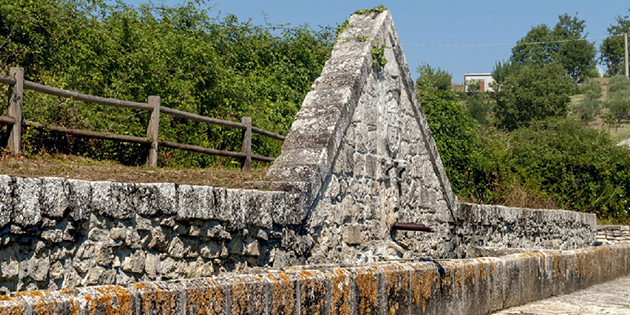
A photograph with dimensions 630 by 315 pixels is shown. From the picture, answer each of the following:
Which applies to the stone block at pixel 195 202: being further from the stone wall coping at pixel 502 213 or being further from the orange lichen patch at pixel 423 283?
the stone wall coping at pixel 502 213

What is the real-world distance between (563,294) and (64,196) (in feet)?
14.1

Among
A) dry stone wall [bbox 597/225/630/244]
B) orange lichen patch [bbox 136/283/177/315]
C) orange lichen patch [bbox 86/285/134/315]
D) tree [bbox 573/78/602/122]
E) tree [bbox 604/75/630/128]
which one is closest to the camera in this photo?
orange lichen patch [bbox 86/285/134/315]

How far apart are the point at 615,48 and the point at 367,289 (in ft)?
259

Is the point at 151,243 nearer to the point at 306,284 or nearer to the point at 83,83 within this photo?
the point at 306,284

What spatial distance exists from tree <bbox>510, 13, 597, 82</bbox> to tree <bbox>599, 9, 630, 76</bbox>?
3.79m

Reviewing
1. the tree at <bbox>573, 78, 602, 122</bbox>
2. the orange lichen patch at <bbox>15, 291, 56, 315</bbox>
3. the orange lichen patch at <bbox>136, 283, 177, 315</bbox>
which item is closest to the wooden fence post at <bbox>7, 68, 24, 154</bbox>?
the orange lichen patch at <bbox>136, 283, 177, 315</bbox>

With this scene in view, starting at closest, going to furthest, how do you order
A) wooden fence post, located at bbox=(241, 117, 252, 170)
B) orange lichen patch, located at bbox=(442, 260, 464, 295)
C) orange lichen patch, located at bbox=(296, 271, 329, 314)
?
1. orange lichen patch, located at bbox=(296, 271, 329, 314)
2. orange lichen patch, located at bbox=(442, 260, 464, 295)
3. wooden fence post, located at bbox=(241, 117, 252, 170)

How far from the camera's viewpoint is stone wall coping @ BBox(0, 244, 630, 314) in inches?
90.5

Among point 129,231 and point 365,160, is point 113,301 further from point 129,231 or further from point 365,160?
point 365,160

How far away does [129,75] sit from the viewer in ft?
30.8

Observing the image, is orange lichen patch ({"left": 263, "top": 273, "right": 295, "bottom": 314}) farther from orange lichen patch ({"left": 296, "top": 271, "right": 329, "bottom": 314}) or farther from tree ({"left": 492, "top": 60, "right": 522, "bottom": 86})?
tree ({"left": 492, "top": 60, "right": 522, "bottom": 86})

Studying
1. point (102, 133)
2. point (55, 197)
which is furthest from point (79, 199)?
point (102, 133)

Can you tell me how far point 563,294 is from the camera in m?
6.14

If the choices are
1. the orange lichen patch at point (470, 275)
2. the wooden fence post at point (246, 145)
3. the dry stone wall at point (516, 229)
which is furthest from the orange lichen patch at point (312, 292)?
the dry stone wall at point (516, 229)
